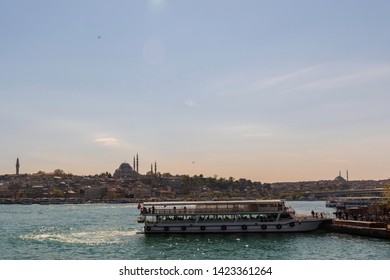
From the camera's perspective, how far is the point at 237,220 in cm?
5303

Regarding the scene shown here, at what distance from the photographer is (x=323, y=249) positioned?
41969 mm

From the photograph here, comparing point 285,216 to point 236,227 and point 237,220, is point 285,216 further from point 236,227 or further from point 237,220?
point 236,227

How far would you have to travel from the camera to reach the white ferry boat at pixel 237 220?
2057 inches

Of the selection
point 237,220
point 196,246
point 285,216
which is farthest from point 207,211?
point 196,246

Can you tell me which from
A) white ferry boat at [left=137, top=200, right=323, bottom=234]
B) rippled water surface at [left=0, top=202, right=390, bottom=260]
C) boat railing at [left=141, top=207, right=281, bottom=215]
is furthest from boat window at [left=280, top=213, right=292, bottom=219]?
rippled water surface at [left=0, top=202, right=390, bottom=260]

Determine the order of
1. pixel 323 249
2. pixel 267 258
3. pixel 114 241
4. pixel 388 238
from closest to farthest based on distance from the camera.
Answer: pixel 267 258
pixel 323 249
pixel 388 238
pixel 114 241

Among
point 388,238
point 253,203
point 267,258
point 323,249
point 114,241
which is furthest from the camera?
point 253,203

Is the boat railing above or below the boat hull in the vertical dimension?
above

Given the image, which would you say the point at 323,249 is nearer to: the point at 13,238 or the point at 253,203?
the point at 253,203

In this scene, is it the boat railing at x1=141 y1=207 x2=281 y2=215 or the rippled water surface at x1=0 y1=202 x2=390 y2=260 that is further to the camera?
the boat railing at x1=141 y1=207 x2=281 y2=215

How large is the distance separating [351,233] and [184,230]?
15943mm

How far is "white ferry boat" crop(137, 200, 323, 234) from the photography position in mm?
52250

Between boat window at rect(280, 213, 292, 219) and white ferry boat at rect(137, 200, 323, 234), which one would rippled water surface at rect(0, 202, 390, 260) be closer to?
white ferry boat at rect(137, 200, 323, 234)

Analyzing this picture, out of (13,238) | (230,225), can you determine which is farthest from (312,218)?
(13,238)
